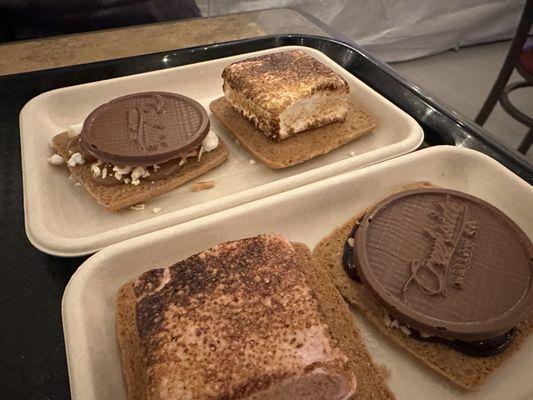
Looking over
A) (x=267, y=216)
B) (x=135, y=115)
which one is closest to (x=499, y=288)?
(x=267, y=216)

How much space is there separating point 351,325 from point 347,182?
47 cm

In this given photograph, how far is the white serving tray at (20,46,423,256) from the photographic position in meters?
1.31

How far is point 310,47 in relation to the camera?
223cm

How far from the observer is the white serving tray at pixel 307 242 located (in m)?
1.03

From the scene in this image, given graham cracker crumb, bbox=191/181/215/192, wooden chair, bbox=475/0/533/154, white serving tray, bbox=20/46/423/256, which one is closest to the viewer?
white serving tray, bbox=20/46/423/256

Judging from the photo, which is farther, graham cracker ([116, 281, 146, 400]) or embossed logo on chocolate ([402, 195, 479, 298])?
embossed logo on chocolate ([402, 195, 479, 298])

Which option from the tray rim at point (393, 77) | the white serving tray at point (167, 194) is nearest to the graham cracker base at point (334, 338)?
the white serving tray at point (167, 194)

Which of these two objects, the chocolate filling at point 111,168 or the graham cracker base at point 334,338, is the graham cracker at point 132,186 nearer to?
the chocolate filling at point 111,168

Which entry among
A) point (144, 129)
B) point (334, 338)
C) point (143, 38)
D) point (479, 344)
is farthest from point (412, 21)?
point (334, 338)

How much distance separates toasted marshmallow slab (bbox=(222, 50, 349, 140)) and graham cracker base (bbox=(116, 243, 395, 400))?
63 cm

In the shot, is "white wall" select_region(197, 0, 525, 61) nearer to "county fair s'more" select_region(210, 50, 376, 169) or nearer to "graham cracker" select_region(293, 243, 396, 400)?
"county fair s'more" select_region(210, 50, 376, 169)

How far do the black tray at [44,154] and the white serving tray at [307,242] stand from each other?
0.12 metres

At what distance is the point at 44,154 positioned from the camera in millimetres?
1651

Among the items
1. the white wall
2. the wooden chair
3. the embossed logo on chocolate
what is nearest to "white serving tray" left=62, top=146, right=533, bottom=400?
the embossed logo on chocolate
